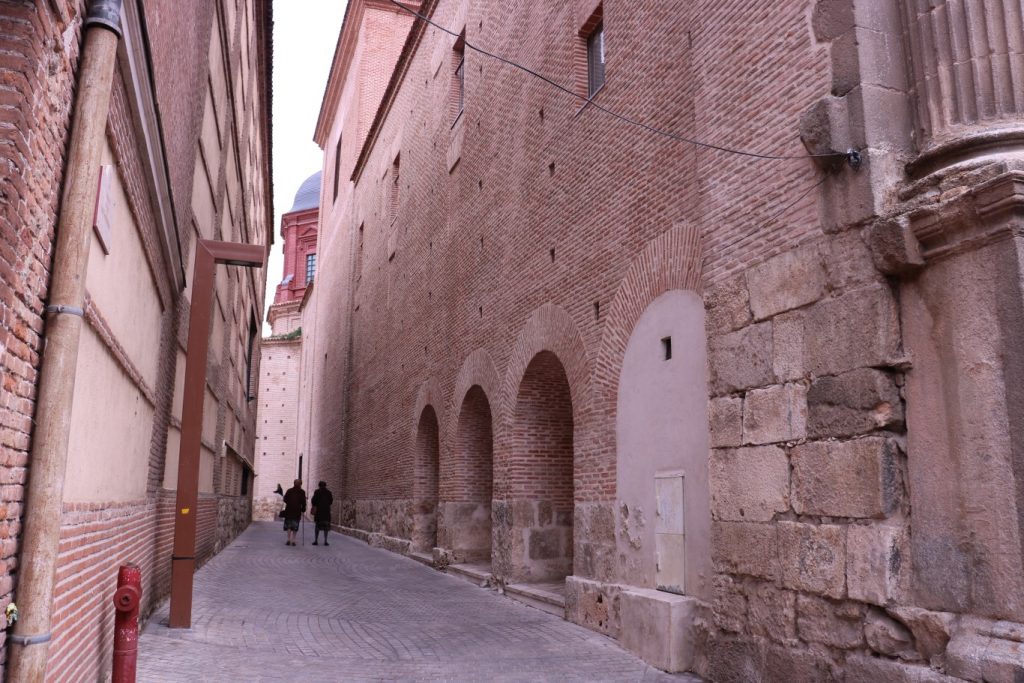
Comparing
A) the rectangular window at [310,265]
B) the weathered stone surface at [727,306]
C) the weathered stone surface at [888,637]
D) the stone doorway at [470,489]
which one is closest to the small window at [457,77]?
the stone doorway at [470,489]

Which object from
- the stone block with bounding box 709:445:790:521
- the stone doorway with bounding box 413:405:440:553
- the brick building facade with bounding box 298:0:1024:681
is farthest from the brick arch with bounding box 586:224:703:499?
the stone doorway with bounding box 413:405:440:553

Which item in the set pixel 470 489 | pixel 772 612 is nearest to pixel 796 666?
pixel 772 612

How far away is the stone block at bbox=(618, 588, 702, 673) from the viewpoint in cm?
643

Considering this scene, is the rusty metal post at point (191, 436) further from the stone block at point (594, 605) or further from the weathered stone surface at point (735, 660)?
the weathered stone surface at point (735, 660)

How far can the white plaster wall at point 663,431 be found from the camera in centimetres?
673

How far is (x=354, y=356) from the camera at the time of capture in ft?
81.3

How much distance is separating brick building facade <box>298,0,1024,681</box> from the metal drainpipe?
3994 millimetres

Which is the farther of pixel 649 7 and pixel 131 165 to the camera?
pixel 649 7

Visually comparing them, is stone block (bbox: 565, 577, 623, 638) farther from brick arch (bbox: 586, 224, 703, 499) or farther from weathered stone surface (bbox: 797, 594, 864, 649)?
weathered stone surface (bbox: 797, 594, 864, 649)

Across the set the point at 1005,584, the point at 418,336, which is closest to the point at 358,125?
the point at 418,336

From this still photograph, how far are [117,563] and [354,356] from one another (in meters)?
19.2

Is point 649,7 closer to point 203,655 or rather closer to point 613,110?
point 613,110

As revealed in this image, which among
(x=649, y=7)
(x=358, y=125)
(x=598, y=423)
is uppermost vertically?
(x=358, y=125)

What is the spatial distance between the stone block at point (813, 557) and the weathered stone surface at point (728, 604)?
524mm
